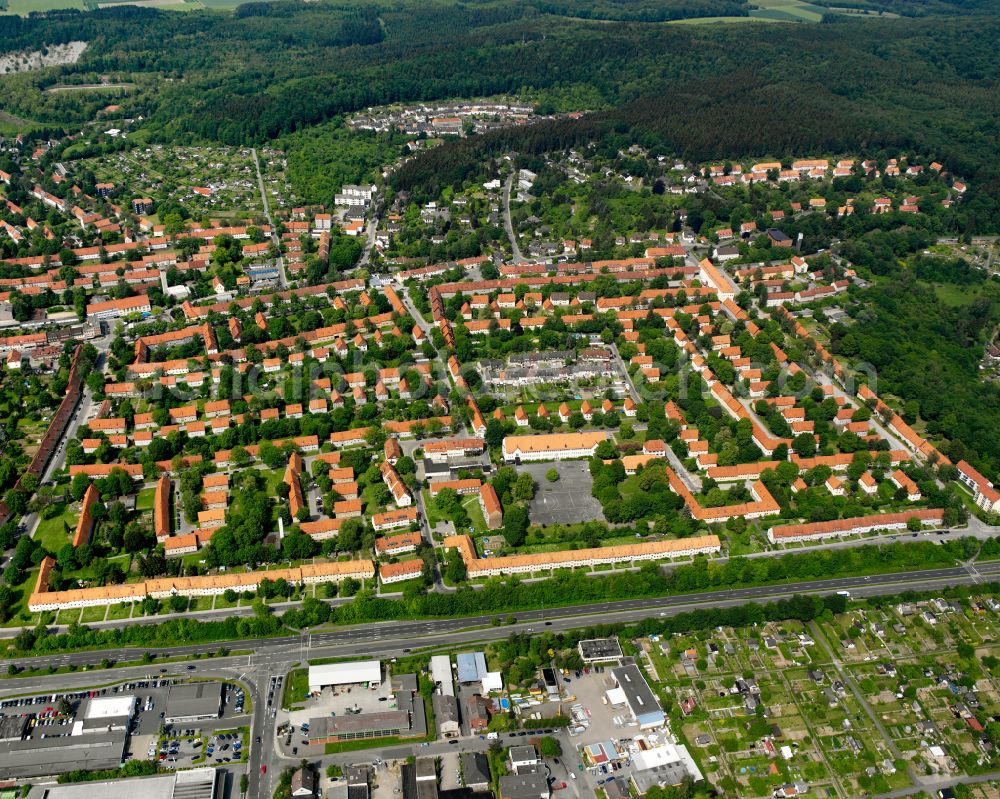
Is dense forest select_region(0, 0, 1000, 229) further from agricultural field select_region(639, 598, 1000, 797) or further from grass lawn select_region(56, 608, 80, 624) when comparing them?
grass lawn select_region(56, 608, 80, 624)

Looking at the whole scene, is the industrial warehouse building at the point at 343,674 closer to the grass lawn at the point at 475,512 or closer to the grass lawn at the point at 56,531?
the grass lawn at the point at 475,512

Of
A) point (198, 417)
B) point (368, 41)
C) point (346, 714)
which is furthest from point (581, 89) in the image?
point (346, 714)

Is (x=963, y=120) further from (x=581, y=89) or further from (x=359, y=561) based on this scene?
(x=359, y=561)

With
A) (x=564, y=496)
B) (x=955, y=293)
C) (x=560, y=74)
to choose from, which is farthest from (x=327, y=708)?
(x=560, y=74)

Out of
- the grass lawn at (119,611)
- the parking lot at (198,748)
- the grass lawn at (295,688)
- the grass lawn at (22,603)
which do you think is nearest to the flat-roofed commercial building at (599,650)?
the grass lawn at (295,688)

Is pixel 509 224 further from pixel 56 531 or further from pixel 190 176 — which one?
pixel 56 531

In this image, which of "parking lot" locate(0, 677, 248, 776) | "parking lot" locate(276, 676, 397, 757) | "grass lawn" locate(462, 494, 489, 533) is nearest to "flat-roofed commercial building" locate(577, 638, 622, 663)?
"parking lot" locate(276, 676, 397, 757)
